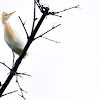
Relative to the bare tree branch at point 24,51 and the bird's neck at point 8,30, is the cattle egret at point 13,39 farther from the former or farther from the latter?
the bare tree branch at point 24,51

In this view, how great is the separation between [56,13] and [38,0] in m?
0.21

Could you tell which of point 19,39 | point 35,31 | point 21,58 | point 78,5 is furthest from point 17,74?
point 19,39

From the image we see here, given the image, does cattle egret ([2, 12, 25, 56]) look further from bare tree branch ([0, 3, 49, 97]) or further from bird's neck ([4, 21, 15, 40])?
bare tree branch ([0, 3, 49, 97])

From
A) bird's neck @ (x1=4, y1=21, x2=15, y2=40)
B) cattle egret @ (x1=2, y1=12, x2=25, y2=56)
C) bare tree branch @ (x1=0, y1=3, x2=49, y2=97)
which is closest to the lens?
bare tree branch @ (x1=0, y1=3, x2=49, y2=97)

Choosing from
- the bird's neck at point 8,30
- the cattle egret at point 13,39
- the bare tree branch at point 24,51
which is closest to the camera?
the bare tree branch at point 24,51

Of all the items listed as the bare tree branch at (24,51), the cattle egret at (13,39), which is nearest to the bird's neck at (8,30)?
the cattle egret at (13,39)

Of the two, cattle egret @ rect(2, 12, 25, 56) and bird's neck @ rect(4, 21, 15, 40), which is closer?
cattle egret @ rect(2, 12, 25, 56)

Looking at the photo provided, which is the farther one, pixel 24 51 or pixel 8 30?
pixel 8 30

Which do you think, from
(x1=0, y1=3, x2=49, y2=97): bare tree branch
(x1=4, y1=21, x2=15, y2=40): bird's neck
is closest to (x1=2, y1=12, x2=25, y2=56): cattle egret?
(x1=4, y1=21, x2=15, y2=40): bird's neck

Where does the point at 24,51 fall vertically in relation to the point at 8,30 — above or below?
below

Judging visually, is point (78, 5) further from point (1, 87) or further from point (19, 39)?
point (19, 39)

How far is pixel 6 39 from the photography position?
4.14 metres

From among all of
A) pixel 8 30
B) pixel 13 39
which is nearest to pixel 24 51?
pixel 13 39

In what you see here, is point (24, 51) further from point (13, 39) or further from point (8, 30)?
point (8, 30)
